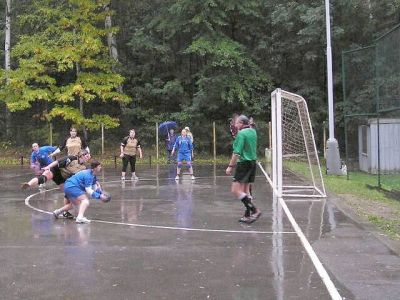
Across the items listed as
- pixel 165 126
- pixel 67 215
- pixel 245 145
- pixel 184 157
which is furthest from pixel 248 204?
pixel 165 126

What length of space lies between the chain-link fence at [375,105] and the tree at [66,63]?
15.3 metres

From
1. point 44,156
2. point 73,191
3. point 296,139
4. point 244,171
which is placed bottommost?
point 73,191

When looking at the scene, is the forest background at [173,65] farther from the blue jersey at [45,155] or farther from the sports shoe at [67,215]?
the sports shoe at [67,215]

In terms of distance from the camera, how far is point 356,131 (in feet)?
78.9

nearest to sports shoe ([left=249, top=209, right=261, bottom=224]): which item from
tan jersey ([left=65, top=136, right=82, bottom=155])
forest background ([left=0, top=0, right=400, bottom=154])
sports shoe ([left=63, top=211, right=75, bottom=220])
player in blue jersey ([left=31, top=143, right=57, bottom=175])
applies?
sports shoe ([left=63, top=211, right=75, bottom=220])

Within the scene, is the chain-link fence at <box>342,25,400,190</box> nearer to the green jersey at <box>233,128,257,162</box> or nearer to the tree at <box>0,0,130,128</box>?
the green jersey at <box>233,128,257,162</box>

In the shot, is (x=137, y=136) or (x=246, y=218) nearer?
(x=246, y=218)

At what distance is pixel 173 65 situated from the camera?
120 ft

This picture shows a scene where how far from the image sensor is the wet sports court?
6.09 metres

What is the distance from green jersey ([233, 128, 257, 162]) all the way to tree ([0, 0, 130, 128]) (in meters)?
22.8

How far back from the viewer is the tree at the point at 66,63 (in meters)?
32.2

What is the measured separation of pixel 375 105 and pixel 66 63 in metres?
20.7

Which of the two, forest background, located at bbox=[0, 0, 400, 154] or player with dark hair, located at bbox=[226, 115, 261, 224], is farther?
forest background, located at bbox=[0, 0, 400, 154]

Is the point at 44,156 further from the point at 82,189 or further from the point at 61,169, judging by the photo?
the point at 82,189
